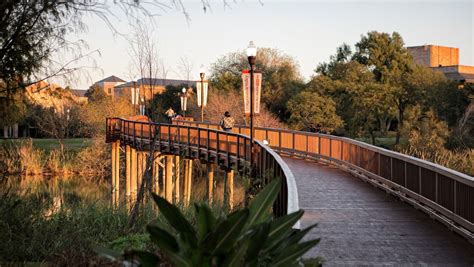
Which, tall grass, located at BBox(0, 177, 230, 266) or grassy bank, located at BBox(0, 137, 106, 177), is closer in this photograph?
tall grass, located at BBox(0, 177, 230, 266)

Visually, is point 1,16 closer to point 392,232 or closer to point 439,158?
point 392,232

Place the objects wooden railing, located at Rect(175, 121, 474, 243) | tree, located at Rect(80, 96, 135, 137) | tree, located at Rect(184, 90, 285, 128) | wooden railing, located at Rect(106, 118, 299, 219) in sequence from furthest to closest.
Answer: tree, located at Rect(80, 96, 135, 137), tree, located at Rect(184, 90, 285, 128), wooden railing, located at Rect(106, 118, 299, 219), wooden railing, located at Rect(175, 121, 474, 243)

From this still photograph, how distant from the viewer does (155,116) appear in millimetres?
18391

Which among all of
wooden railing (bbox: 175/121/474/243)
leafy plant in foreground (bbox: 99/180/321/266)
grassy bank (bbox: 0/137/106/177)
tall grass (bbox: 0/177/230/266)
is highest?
leafy plant in foreground (bbox: 99/180/321/266)

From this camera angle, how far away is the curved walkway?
9.40 m

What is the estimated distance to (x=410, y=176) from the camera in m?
14.9

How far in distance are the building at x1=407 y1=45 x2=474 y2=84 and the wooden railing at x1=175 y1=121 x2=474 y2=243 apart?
→ 6279 cm

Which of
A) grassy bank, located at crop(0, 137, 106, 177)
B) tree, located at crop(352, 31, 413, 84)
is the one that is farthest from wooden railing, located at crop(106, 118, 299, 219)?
tree, located at crop(352, 31, 413, 84)

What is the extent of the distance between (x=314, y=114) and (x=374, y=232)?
46.2 metres

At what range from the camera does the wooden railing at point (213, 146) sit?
14.9 m

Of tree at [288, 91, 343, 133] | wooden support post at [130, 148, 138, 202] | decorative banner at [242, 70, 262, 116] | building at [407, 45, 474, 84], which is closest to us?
decorative banner at [242, 70, 262, 116]

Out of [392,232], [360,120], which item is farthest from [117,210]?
[360,120]

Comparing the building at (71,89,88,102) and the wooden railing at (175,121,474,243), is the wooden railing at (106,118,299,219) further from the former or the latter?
the wooden railing at (175,121,474,243)

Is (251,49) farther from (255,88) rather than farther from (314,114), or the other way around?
(314,114)
